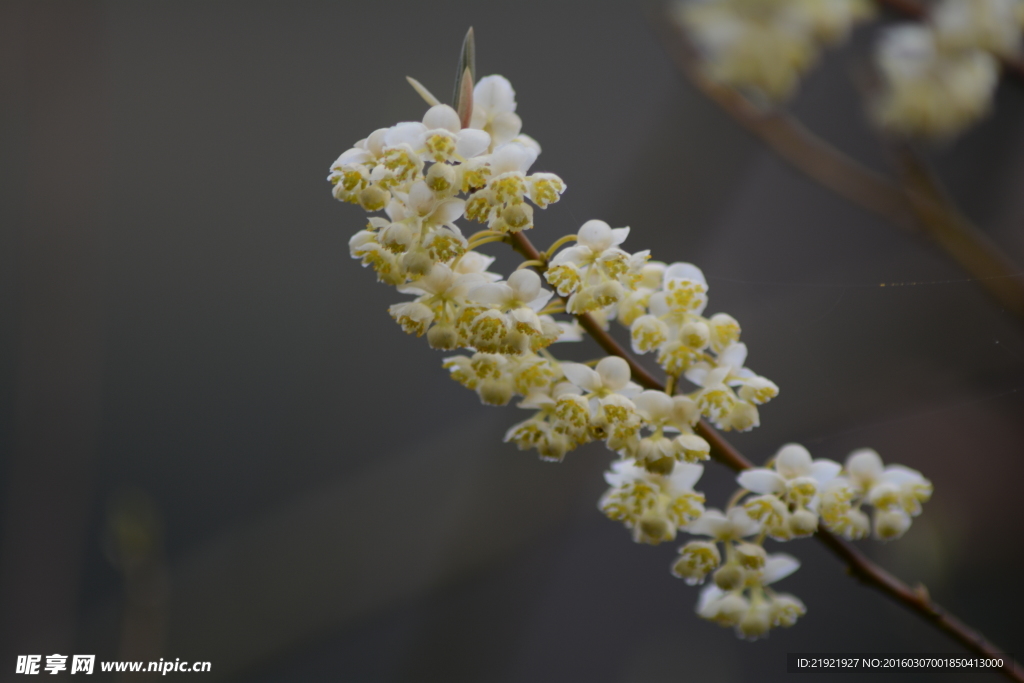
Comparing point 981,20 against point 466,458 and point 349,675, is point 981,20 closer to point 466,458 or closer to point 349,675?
point 466,458

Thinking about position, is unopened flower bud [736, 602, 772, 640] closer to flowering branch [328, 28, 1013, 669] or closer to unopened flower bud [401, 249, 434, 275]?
flowering branch [328, 28, 1013, 669]

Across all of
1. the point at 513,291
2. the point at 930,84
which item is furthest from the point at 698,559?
the point at 930,84

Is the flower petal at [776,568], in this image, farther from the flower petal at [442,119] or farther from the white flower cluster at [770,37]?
the white flower cluster at [770,37]

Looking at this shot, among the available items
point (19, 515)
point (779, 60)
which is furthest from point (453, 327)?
point (19, 515)

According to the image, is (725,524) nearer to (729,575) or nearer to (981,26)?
(729,575)

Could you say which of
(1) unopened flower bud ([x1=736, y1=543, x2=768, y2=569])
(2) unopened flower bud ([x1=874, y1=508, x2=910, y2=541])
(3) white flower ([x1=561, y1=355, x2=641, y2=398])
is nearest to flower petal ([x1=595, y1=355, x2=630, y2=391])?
(3) white flower ([x1=561, y1=355, x2=641, y2=398])

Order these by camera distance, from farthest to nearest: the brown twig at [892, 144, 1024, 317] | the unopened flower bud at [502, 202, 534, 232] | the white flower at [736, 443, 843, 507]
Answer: the brown twig at [892, 144, 1024, 317] → the white flower at [736, 443, 843, 507] → the unopened flower bud at [502, 202, 534, 232]
